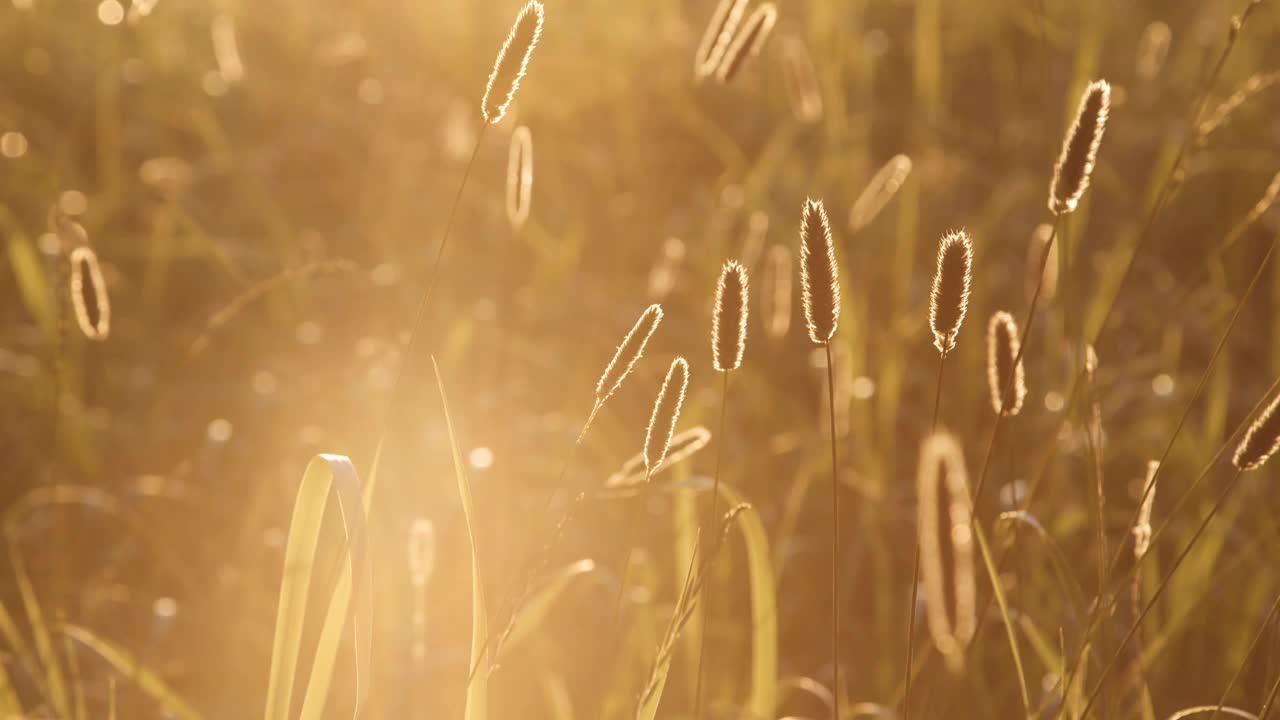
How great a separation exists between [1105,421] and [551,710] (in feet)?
4.51

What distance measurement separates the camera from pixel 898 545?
2391 mm

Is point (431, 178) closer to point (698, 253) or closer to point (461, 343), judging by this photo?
point (698, 253)

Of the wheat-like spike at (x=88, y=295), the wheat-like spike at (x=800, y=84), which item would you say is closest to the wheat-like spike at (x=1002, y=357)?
the wheat-like spike at (x=88, y=295)

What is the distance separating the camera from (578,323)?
2885 millimetres

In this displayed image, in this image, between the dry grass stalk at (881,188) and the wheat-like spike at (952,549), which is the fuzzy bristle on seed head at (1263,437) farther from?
the dry grass stalk at (881,188)

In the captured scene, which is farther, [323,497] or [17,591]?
[17,591]

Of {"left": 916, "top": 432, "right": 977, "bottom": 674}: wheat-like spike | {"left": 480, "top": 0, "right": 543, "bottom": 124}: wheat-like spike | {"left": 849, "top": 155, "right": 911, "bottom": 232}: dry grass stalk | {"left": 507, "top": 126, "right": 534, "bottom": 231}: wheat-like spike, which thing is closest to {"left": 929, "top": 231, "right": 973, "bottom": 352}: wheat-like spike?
{"left": 916, "top": 432, "right": 977, "bottom": 674}: wheat-like spike

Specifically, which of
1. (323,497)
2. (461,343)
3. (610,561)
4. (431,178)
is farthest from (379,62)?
(323,497)

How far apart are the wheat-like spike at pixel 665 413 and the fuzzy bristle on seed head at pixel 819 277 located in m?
0.12

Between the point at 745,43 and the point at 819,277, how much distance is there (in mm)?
740

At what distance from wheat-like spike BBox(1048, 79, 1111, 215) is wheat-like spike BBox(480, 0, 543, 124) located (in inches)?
16.9

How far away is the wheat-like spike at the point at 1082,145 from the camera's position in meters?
0.93

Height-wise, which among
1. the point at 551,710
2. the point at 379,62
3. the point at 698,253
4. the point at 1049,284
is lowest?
the point at 551,710

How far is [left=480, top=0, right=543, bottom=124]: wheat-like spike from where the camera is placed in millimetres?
941
